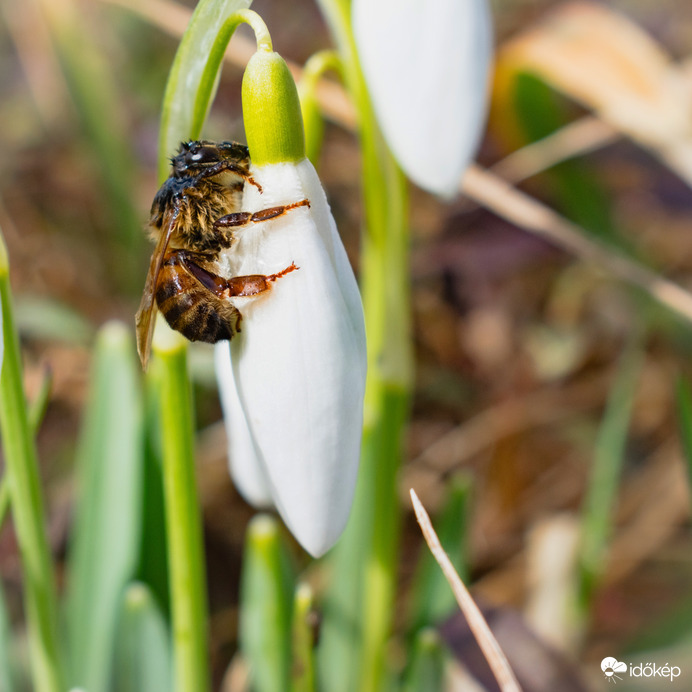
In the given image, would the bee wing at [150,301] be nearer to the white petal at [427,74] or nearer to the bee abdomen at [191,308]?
the bee abdomen at [191,308]

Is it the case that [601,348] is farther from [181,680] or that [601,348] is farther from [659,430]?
→ [181,680]

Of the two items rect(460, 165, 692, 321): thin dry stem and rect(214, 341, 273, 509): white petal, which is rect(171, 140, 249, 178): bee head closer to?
rect(214, 341, 273, 509): white petal

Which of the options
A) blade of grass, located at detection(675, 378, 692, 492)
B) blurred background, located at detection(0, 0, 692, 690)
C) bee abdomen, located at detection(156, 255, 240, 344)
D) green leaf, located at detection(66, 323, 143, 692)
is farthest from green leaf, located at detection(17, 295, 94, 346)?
blade of grass, located at detection(675, 378, 692, 492)

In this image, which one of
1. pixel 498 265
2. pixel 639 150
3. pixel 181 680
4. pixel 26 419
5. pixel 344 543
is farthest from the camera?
pixel 639 150

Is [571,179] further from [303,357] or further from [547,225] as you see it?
[303,357]

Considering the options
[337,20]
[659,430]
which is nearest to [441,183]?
[337,20]

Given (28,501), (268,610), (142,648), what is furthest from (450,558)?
(28,501)
